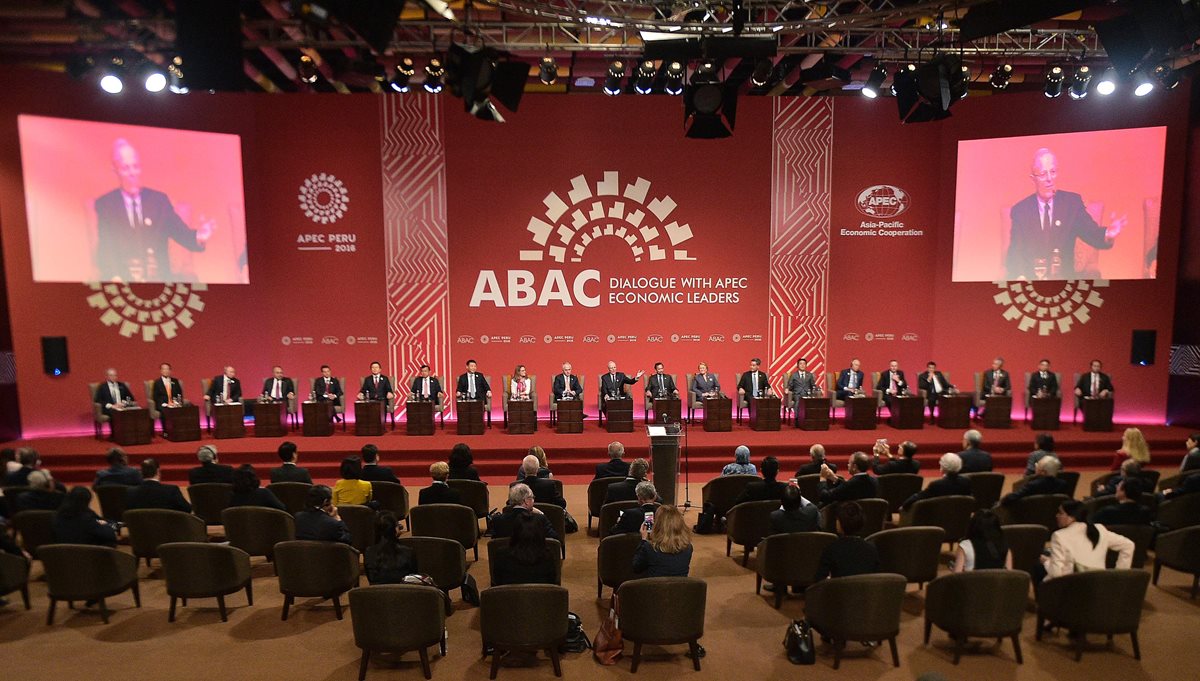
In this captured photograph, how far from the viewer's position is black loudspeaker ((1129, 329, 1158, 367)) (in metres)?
10.6

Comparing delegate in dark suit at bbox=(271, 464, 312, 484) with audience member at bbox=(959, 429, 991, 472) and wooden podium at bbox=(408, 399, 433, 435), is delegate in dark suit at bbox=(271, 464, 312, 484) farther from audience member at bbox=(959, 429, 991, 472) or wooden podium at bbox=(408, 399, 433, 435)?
audience member at bbox=(959, 429, 991, 472)

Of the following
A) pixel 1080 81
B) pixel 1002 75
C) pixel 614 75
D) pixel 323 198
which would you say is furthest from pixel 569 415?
pixel 1080 81

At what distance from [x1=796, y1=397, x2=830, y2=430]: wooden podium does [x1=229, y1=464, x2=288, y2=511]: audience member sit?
22.6 feet

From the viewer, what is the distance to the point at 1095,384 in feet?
32.8

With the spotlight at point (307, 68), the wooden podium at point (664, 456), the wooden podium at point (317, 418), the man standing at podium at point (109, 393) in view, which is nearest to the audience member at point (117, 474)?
the wooden podium at point (317, 418)

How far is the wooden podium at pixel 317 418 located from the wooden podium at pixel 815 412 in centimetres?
661

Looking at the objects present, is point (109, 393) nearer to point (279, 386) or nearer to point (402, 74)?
point (279, 386)

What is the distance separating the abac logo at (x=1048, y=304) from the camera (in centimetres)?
1080

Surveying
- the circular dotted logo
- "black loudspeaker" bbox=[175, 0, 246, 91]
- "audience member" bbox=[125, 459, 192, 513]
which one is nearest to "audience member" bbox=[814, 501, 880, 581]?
"audience member" bbox=[125, 459, 192, 513]

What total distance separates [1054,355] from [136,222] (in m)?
13.8

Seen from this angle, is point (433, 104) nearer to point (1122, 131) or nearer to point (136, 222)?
point (136, 222)

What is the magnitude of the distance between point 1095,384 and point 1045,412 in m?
0.86

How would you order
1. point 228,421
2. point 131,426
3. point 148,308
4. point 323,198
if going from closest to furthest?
point 131,426 < point 228,421 < point 148,308 < point 323,198

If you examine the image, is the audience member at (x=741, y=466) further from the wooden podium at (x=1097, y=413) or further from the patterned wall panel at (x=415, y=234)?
the wooden podium at (x=1097, y=413)
